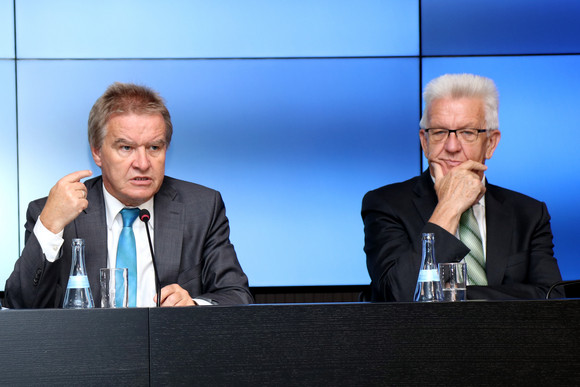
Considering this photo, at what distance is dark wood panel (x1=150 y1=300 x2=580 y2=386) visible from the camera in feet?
4.52

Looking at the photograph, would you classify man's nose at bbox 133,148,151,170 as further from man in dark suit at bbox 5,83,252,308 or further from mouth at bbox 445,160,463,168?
mouth at bbox 445,160,463,168

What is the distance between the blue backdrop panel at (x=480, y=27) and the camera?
11.6ft

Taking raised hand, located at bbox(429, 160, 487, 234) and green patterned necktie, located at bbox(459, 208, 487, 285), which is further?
green patterned necktie, located at bbox(459, 208, 487, 285)

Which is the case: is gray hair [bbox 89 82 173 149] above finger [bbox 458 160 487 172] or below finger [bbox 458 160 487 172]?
above

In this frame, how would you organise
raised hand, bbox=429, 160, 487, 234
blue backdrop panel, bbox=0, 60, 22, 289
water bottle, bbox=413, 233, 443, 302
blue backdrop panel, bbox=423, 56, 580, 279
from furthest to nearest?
blue backdrop panel, bbox=423, 56, 580, 279
blue backdrop panel, bbox=0, 60, 22, 289
raised hand, bbox=429, 160, 487, 234
water bottle, bbox=413, 233, 443, 302

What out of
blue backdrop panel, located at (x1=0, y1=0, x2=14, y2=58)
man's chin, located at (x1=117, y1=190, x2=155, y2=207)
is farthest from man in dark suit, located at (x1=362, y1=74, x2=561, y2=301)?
blue backdrop panel, located at (x1=0, y1=0, x2=14, y2=58)

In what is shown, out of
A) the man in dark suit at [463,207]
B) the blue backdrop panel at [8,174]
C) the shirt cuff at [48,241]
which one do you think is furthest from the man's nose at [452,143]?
the blue backdrop panel at [8,174]

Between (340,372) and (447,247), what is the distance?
0.87 metres

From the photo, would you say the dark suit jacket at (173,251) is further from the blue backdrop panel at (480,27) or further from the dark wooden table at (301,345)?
the blue backdrop panel at (480,27)

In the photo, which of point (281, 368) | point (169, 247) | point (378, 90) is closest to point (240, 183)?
point (378, 90)

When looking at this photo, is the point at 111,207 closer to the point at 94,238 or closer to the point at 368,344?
the point at 94,238

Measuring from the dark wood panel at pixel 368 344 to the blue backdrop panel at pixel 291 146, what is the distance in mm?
2058

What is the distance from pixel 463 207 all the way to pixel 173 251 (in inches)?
37.1

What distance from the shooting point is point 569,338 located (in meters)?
1.43
